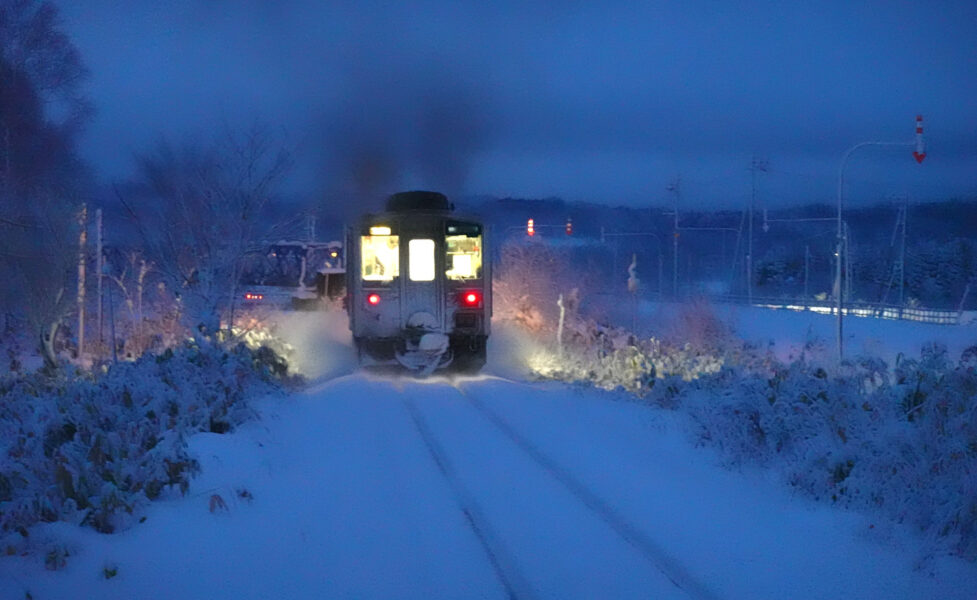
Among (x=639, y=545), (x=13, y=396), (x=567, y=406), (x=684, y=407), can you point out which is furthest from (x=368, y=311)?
(x=639, y=545)

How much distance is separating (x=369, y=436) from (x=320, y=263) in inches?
1331

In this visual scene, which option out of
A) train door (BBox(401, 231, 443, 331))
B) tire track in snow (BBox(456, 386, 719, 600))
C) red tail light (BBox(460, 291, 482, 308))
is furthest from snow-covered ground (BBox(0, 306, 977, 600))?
red tail light (BBox(460, 291, 482, 308))

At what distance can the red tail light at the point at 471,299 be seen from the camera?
19562mm

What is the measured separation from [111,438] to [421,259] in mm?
11774

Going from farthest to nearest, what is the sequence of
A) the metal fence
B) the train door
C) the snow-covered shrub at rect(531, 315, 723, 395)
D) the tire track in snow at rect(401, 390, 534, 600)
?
1. the metal fence
2. the train door
3. the snow-covered shrub at rect(531, 315, 723, 395)
4. the tire track in snow at rect(401, 390, 534, 600)

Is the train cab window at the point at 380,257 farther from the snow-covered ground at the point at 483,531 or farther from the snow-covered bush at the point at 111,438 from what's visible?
the snow-covered ground at the point at 483,531

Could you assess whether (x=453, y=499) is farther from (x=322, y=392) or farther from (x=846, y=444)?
(x=322, y=392)

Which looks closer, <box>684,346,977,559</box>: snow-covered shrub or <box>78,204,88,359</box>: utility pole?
<box>684,346,977,559</box>: snow-covered shrub

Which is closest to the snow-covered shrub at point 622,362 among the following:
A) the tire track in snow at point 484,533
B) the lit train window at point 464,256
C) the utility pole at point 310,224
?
the lit train window at point 464,256

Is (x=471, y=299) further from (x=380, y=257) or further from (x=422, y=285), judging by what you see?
(x=380, y=257)

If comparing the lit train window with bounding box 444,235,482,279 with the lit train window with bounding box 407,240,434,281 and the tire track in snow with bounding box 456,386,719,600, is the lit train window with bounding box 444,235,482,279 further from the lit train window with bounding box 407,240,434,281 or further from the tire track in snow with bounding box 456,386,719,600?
the tire track in snow with bounding box 456,386,719,600

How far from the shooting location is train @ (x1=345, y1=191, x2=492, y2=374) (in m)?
19.4

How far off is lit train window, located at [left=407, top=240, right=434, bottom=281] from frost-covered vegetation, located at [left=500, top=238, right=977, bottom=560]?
613cm

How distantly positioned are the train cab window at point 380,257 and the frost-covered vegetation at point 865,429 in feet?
21.8
